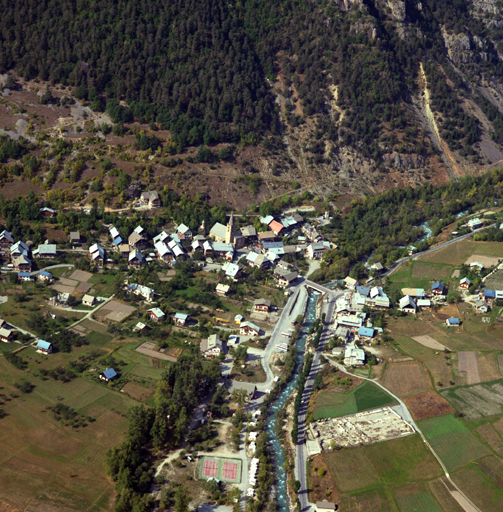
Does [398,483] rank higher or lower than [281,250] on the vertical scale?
lower

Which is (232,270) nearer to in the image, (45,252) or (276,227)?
(276,227)

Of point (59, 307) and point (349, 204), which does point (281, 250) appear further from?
point (59, 307)

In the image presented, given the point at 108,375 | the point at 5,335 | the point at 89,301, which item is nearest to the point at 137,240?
the point at 89,301

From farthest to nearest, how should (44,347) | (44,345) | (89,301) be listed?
(89,301)
(44,345)
(44,347)

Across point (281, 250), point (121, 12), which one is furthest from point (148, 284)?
point (121, 12)

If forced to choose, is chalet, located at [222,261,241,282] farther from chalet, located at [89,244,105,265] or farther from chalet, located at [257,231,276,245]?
chalet, located at [89,244,105,265]

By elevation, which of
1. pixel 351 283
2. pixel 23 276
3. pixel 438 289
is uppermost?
pixel 438 289

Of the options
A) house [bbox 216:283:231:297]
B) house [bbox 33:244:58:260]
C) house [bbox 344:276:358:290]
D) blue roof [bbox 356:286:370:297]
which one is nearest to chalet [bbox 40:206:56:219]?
house [bbox 33:244:58:260]
